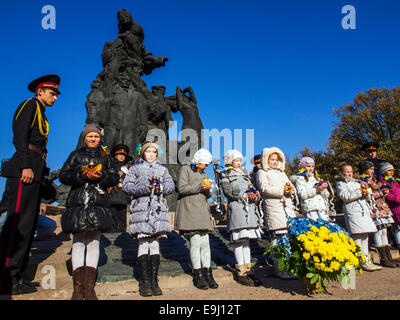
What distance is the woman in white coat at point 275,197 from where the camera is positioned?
431 cm

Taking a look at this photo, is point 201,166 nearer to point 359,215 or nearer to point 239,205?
point 239,205

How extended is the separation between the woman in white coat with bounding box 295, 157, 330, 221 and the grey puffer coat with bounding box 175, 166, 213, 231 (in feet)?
5.54

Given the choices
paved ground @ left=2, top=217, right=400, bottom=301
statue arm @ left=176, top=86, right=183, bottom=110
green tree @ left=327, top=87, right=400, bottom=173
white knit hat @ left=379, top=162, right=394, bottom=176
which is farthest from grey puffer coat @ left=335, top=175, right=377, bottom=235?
green tree @ left=327, top=87, right=400, bottom=173

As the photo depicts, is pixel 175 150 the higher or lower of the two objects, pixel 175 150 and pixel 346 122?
the lower

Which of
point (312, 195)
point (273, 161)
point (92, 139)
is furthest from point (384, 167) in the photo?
point (92, 139)

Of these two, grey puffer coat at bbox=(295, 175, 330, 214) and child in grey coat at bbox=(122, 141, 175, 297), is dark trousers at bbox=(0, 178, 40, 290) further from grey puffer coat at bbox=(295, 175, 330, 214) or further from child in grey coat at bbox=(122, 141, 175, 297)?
grey puffer coat at bbox=(295, 175, 330, 214)

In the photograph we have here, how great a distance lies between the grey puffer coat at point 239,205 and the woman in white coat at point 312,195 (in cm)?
105

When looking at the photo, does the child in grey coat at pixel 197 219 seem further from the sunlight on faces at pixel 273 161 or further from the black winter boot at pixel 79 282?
the black winter boot at pixel 79 282

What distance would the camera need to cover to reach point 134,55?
47.5 feet

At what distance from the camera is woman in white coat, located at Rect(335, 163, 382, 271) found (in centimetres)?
480

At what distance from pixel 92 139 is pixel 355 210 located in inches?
171
